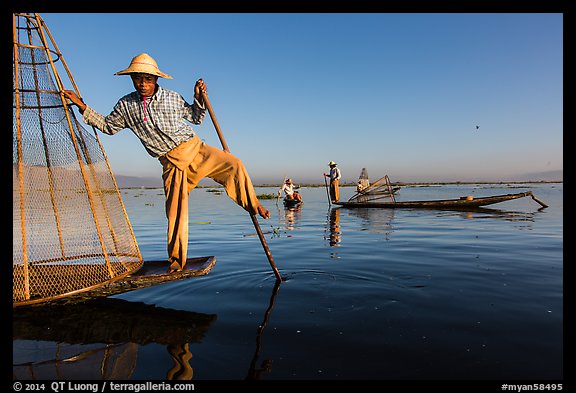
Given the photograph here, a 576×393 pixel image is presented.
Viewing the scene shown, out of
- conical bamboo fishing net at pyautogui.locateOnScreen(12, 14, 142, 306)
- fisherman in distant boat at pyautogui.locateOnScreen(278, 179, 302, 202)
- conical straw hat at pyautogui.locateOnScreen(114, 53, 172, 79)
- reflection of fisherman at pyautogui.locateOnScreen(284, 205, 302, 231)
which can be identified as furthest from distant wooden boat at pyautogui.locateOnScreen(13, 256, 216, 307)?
fisherman in distant boat at pyautogui.locateOnScreen(278, 179, 302, 202)

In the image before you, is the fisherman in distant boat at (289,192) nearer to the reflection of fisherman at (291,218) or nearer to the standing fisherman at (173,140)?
the reflection of fisherman at (291,218)

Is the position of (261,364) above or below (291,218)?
below

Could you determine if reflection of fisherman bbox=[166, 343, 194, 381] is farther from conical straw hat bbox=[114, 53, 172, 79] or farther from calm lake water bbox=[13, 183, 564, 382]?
conical straw hat bbox=[114, 53, 172, 79]

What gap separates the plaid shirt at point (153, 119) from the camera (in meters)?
4.10

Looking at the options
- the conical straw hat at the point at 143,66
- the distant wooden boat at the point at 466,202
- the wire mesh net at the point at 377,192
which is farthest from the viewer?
the wire mesh net at the point at 377,192

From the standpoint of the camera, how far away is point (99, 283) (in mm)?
3807

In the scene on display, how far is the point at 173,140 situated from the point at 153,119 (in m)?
0.33

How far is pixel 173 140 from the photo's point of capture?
13.9 ft

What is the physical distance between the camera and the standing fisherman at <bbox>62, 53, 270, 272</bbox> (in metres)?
4.08

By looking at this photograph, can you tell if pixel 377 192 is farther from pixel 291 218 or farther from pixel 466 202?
pixel 291 218

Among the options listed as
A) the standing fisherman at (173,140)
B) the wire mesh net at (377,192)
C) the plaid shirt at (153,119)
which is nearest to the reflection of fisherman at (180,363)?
the standing fisherman at (173,140)

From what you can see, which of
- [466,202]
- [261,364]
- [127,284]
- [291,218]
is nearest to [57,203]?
[127,284]

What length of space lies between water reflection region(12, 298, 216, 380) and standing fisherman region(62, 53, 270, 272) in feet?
2.61

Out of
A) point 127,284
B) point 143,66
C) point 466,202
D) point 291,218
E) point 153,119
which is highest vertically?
point 143,66
